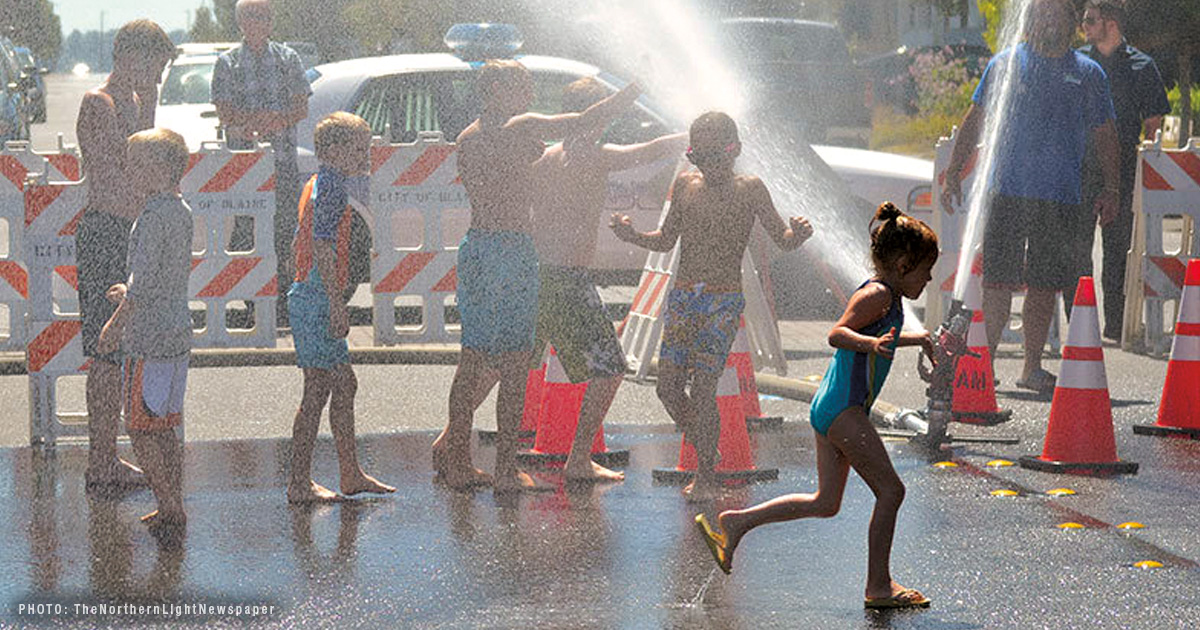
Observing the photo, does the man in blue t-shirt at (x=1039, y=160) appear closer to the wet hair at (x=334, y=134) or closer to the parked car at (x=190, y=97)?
the wet hair at (x=334, y=134)

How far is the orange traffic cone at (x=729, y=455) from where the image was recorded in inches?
334

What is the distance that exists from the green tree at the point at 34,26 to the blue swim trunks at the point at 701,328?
76388 millimetres

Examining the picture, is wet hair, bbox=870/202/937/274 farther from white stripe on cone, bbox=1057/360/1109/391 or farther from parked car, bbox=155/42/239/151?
parked car, bbox=155/42/239/151

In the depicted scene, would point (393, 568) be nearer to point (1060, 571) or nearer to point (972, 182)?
point (1060, 571)

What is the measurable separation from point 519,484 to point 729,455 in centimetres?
91

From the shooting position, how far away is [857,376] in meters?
6.37

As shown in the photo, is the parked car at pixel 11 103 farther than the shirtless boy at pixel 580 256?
Yes

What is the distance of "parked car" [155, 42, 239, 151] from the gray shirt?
6.53 m

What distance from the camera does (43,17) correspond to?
136625mm

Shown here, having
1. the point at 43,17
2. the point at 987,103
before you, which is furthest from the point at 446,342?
the point at 43,17

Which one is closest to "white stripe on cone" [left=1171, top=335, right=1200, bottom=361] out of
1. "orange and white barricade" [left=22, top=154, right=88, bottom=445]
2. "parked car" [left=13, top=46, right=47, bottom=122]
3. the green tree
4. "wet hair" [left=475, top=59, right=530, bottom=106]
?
"wet hair" [left=475, top=59, right=530, bottom=106]

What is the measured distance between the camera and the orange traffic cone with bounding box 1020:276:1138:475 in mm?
8703

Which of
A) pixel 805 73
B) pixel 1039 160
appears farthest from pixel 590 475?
pixel 805 73

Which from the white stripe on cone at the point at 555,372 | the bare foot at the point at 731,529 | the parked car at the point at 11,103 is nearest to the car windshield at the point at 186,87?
the parked car at the point at 11,103
